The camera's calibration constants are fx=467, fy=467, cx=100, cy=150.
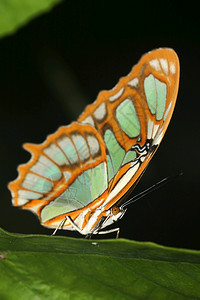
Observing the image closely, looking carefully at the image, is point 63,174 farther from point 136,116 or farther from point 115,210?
point 136,116

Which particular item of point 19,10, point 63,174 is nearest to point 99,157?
point 63,174

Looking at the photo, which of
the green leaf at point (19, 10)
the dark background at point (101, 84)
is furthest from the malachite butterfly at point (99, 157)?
the dark background at point (101, 84)

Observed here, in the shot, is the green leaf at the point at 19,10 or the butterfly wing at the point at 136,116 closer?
the green leaf at the point at 19,10

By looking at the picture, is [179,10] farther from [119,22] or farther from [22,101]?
[22,101]

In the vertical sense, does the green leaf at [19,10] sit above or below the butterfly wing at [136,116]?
above

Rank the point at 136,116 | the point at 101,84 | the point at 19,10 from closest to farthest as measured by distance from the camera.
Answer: the point at 19,10 < the point at 136,116 < the point at 101,84

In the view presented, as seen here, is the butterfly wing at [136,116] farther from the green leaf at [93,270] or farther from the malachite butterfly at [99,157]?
the green leaf at [93,270]

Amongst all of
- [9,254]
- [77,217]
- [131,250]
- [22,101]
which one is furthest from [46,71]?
[9,254]
